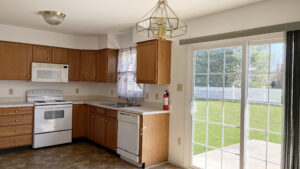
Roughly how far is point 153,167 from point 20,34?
352 cm

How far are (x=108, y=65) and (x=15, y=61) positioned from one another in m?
1.75

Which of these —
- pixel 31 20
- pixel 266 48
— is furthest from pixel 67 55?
pixel 266 48

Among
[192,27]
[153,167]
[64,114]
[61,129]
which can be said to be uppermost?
[192,27]

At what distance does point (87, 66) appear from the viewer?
4977 mm

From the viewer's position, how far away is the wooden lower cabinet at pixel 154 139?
10.6ft

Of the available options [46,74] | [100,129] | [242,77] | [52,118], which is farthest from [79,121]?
[242,77]

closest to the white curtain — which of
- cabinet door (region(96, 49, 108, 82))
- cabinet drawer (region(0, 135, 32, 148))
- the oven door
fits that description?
cabinet door (region(96, 49, 108, 82))

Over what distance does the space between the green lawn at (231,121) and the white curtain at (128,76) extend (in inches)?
50.9

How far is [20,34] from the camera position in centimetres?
421

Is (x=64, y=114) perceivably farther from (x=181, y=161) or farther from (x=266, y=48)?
(x=266, y=48)

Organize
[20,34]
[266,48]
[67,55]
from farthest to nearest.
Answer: [67,55], [20,34], [266,48]

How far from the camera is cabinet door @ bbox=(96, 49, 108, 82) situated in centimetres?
466

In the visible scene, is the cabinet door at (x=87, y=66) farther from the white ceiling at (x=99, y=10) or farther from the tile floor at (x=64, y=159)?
the tile floor at (x=64, y=159)

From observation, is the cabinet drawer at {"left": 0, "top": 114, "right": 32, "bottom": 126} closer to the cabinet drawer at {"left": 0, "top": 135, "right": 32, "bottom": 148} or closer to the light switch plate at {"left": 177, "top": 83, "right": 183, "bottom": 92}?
the cabinet drawer at {"left": 0, "top": 135, "right": 32, "bottom": 148}
